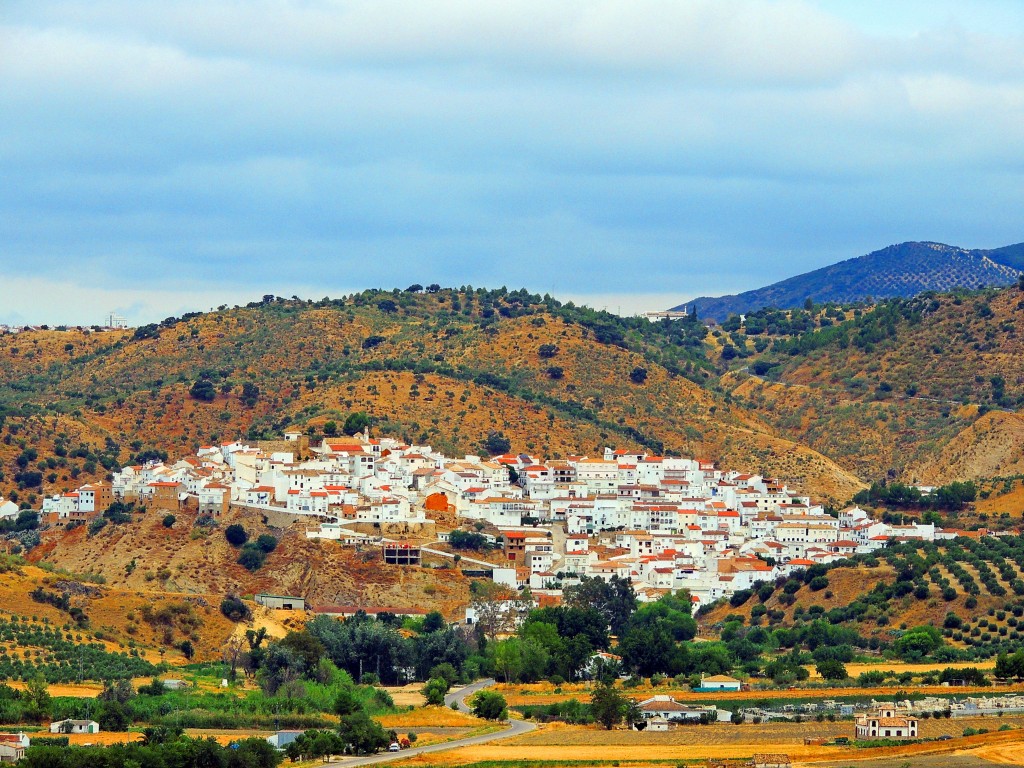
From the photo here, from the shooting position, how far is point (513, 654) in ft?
251

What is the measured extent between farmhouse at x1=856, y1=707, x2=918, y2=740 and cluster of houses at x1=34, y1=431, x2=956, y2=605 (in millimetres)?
29983

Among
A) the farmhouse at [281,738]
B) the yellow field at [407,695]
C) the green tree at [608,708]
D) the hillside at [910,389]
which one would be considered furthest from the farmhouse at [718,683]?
the hillside at [910,389]

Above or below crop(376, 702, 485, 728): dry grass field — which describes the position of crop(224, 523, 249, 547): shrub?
above

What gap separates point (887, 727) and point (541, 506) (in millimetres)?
41622

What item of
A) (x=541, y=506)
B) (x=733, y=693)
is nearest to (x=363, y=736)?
(x=733, y=693)

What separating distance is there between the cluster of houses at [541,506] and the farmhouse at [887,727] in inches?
1180

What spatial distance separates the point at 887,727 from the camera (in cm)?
6044

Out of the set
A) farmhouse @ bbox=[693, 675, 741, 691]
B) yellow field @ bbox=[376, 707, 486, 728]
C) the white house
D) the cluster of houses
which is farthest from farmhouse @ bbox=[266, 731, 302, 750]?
the cluster of houses

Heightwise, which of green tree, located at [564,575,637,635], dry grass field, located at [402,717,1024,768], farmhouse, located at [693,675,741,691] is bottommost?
dry grass field, located at [402,717,1024,768]

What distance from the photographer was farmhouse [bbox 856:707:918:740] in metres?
60.3

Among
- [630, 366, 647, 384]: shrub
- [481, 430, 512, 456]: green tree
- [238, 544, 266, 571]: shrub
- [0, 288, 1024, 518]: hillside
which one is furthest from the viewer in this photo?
[630, 366, 647, 384]: shrub

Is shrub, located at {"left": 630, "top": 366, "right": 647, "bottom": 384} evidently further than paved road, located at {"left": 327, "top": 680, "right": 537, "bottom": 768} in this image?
Yes

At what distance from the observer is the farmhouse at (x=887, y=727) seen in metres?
60.3

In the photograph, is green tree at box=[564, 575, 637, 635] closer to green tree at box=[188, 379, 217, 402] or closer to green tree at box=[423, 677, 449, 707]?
green tree at box=[423, 677, 449, 707]
